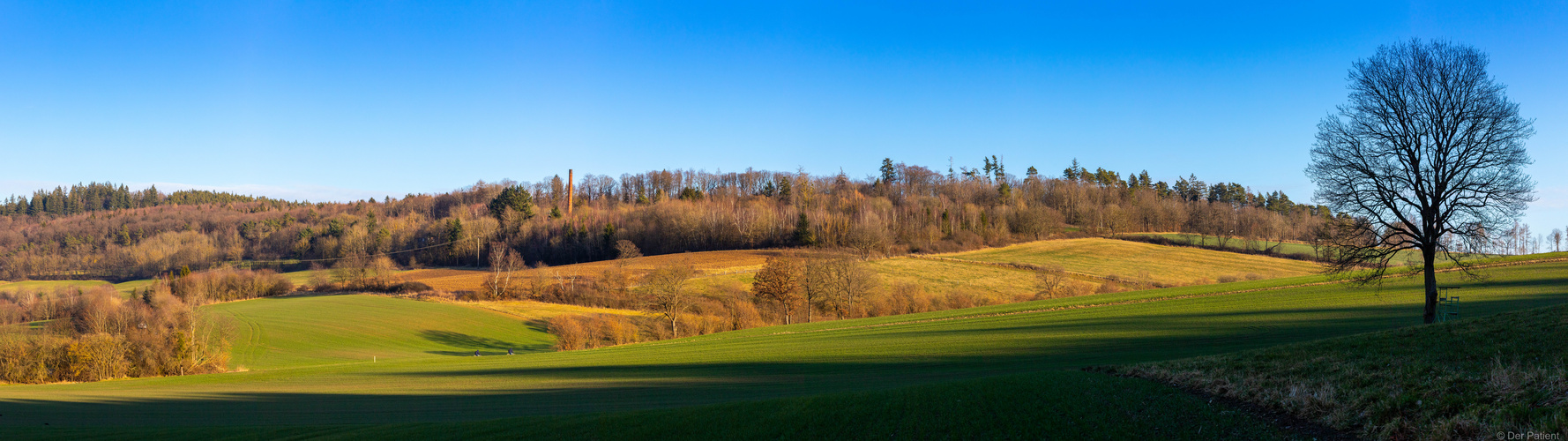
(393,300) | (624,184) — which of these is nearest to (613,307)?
(393,300)

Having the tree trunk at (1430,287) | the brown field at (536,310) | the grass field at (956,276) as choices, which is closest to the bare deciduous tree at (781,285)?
the brown field at (536,310)

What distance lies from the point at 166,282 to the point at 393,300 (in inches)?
1267

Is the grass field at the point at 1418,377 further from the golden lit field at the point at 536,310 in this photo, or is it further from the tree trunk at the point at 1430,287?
the golden lit field at the point at 536,310

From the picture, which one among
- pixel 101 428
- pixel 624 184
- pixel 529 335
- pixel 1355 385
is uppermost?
pixel 624 184

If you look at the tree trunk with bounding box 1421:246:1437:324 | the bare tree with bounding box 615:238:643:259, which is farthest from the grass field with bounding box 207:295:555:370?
the tree trunk with bounding box 1421:246:1437:324

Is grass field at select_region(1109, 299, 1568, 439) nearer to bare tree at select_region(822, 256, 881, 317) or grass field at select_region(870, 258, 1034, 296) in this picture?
bare tree at select_region(822, 256, 881, 317)

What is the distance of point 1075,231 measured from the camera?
121688mm

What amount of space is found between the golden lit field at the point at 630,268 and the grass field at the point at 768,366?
44.5 m

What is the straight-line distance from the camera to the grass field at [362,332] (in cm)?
5062

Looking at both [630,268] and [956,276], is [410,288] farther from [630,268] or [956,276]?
[956,276]

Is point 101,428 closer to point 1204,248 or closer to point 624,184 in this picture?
point 1204,248

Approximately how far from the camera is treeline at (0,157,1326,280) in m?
115

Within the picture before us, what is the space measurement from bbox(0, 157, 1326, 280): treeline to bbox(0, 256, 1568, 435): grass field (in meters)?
61.4

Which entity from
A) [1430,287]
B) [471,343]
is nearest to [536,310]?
[471,343]
